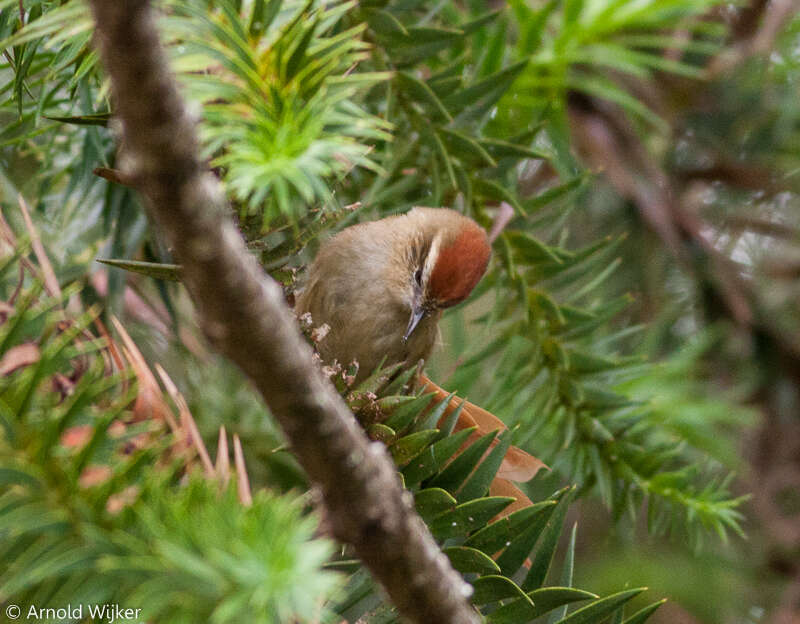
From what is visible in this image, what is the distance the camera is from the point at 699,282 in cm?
188

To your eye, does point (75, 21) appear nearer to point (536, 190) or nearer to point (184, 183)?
point (184, 183)

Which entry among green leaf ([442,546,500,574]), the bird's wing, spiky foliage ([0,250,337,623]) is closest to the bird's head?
the bird's wing

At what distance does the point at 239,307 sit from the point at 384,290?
1228mm

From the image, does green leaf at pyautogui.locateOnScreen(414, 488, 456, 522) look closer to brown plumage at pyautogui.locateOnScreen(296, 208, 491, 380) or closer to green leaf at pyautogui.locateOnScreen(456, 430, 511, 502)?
green leaf at pyautogui.locateOnScreen(456, 430, 511, 502)

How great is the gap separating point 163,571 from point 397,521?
14cm

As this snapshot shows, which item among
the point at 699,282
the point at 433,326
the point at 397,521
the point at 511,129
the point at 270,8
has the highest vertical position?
the point at 270,8

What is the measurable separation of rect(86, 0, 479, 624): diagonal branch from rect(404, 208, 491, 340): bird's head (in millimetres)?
865

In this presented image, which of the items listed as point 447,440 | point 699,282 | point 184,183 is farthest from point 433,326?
point 184,183

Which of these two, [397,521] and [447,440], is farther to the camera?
[447,440]

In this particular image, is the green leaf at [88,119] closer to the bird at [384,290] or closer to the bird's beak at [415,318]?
the bird at [384,290]

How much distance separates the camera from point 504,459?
952 mm

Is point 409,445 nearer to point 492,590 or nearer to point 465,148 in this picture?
point 492,590

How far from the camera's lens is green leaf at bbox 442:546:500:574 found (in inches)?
29.8

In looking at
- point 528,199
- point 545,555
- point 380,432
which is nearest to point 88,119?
point 380,432
